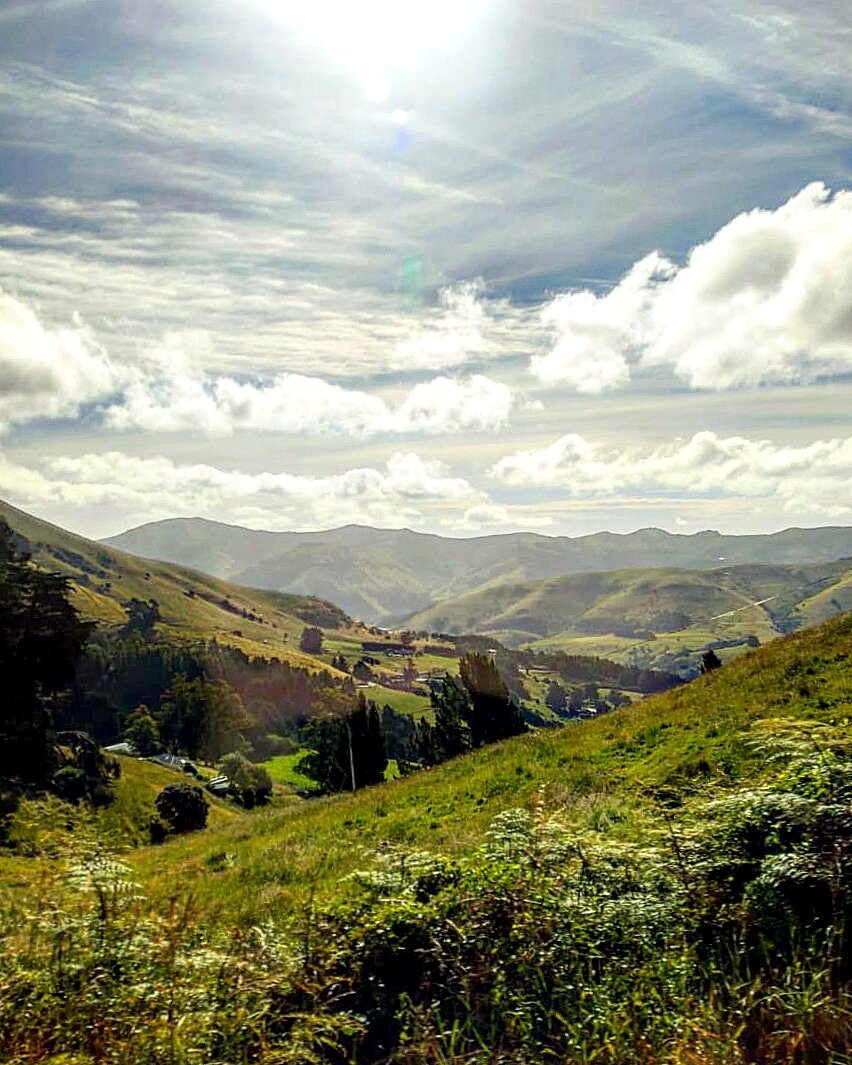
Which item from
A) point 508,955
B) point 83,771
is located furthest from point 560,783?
point 83,771

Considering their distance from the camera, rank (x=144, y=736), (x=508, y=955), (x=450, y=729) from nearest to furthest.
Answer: (x=508, y=955) < (x=450, y=729) < (x=144, y=736)

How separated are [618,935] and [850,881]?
6.73 ft

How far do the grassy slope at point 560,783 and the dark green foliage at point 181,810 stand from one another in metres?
34.9

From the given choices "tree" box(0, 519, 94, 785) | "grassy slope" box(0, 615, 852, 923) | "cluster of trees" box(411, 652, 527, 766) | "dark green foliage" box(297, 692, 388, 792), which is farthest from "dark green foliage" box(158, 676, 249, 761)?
"grassy slope" box(0, 615, 852, 923)

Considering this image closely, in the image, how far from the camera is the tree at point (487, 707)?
2270 inches

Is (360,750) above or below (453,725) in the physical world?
below

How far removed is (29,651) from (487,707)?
3991 centimetres

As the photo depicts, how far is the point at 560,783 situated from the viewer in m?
15.4

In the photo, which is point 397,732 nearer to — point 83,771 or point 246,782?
point 246,782

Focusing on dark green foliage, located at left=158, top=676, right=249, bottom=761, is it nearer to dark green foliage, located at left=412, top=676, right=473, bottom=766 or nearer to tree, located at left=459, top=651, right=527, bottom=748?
dark green foliage, located at left=412, top=676, right=473, bottom=766

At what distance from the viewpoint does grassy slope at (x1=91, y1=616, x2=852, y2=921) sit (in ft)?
38.5

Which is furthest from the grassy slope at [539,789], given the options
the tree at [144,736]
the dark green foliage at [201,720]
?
the tree at [144,736]

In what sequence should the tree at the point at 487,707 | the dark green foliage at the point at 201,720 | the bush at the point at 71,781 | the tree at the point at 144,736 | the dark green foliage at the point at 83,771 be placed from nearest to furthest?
1. the tree at the point at 487,707
2. the bush at the point at 71,781
3. the dark green foliage at the point at 83,771
4. the dark green foliage at the point at 201,720
5. the tree at the point at 144,736

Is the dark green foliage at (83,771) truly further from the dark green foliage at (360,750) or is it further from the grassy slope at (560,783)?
the grassy slope at (560,783)
